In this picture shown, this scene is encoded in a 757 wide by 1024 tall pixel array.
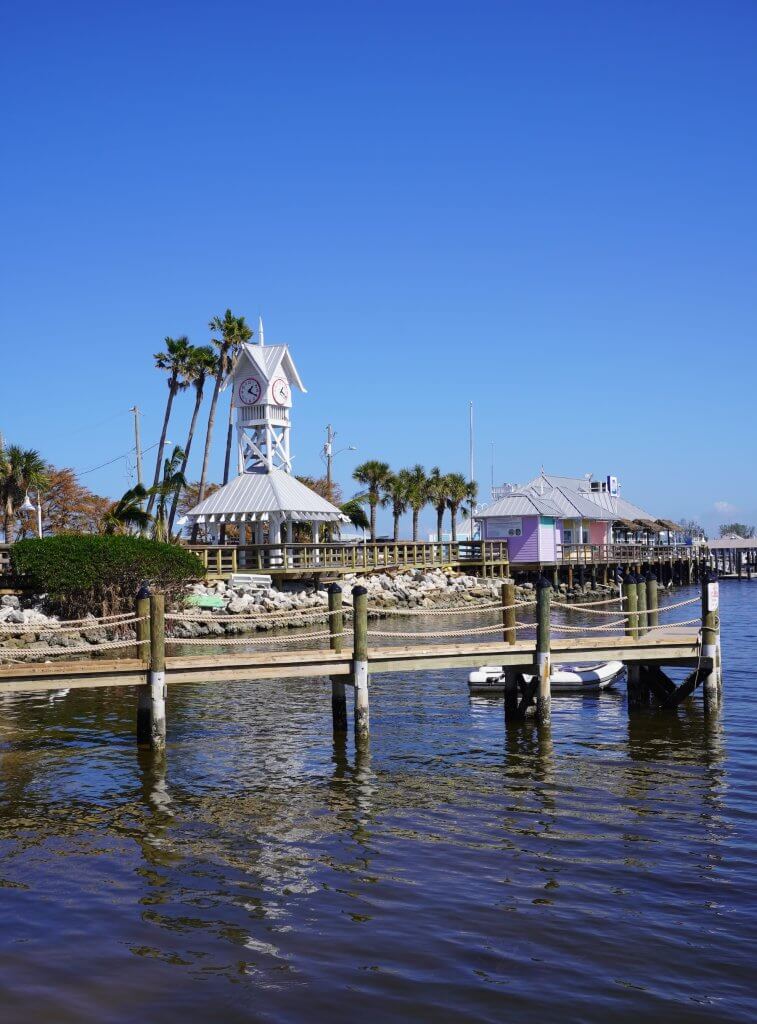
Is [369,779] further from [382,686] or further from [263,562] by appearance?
[263,562]

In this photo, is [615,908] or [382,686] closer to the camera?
[615,908]

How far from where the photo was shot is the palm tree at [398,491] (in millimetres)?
78250

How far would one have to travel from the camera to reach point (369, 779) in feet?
47.6

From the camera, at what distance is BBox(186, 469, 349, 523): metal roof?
50.4 metres

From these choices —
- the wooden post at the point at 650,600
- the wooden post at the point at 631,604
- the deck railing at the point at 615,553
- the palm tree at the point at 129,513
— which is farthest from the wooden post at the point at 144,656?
the deck railing at the point at 615,553

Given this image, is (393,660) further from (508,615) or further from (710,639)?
(710,639)

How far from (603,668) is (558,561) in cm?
4254

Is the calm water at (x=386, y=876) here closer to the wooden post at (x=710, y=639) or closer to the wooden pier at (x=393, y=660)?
the wooden post at (x=710, y=639)

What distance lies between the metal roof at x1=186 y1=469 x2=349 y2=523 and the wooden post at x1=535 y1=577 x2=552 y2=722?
3307 centimetres

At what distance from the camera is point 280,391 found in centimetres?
5222

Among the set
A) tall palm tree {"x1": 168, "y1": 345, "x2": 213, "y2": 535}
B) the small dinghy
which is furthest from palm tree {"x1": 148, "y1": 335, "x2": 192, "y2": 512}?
the small dinghy

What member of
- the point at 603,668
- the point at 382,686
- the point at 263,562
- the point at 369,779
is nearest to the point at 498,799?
the point at 369,779

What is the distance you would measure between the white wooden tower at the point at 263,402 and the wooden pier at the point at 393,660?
110ft

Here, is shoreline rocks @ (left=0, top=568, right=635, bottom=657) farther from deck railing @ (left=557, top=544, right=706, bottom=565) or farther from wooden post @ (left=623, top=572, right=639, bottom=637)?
wooden post @ (left=623, top=572, right=639, bottom=637)
